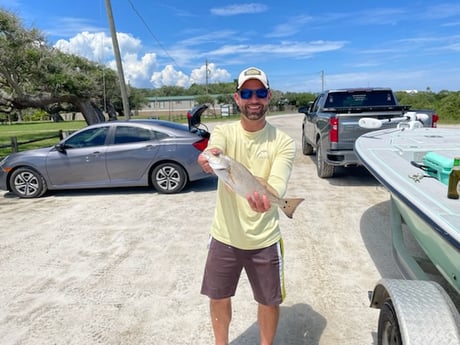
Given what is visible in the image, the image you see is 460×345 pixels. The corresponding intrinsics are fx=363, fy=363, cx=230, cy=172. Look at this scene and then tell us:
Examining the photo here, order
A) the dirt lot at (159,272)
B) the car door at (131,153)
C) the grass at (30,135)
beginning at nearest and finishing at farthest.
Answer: the dirt lot at (159,272)
the car door at (131,153)
the grass at (30,135)

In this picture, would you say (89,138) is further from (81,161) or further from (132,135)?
(132,135)

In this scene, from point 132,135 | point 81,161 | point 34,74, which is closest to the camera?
point 81,161

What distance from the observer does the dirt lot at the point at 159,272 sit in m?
2.77

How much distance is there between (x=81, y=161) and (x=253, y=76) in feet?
18.1

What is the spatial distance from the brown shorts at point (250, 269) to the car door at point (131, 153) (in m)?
4.77

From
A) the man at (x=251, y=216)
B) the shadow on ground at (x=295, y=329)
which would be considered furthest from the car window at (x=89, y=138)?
the man at (x=251, y=216)

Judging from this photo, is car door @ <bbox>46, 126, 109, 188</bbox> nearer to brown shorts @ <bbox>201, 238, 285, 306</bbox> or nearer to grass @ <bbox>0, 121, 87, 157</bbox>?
grass @ <bbox>0, 121, 87, 157</bbox>

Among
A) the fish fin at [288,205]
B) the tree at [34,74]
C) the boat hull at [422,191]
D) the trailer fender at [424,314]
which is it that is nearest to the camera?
the trailer fender at [424,314]

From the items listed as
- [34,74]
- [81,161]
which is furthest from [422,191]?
[34,74]

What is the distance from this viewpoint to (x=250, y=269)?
214 centimetres

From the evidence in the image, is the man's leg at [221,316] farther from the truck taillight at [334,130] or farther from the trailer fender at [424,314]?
the truck taillight at [334,130]

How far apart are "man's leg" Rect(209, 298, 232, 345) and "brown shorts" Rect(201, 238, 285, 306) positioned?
79mm

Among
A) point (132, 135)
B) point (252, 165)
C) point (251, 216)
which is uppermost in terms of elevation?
point (252, 165)

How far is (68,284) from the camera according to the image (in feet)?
11.6
